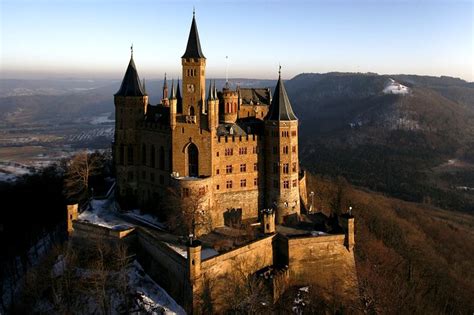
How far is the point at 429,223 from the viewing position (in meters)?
92.1

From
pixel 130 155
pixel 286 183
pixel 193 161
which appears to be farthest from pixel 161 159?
pixel 286 183

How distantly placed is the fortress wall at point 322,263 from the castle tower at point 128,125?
2308cm

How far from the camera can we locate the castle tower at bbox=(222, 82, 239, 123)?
5628cm

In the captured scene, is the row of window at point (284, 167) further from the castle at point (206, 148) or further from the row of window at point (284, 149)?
the row of window at point (284, 149)

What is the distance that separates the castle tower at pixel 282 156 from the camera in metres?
53.5

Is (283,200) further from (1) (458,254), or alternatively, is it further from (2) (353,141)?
(2) (353,141)

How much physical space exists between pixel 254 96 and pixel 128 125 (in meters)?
18.0

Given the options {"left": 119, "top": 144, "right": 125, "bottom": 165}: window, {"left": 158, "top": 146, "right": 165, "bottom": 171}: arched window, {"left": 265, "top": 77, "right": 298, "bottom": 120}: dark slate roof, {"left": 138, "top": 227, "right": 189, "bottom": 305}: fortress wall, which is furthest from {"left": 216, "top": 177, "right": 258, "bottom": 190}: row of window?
{"left": 119, "top": 144, "right": 125, "bottom": 165}: window

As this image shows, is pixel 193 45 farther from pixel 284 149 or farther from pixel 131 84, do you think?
pixel 284 149

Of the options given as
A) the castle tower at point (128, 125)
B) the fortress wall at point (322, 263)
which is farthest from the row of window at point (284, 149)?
the castle tower at point (128, 125)

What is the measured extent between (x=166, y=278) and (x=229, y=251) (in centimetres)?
621

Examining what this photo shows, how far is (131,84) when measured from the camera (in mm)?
56875

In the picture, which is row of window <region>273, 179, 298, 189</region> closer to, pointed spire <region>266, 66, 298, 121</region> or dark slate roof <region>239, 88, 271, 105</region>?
pointed spire <region>266, 66, 298, 121</region>

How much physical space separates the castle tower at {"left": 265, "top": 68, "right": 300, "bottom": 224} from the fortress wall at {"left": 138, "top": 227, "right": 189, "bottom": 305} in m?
15.8
